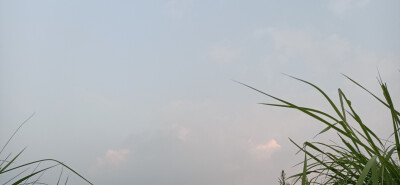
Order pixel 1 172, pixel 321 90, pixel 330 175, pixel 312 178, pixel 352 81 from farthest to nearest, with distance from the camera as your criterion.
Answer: pixel 312 178
pixel 330 175
pixel 352 81
pixel 1 172
pixel 321 90

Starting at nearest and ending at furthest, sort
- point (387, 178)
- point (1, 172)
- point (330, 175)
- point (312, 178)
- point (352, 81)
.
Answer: point (387, 178), point (1, 172), point (352, 81), point (330, 175), point (312, 178)

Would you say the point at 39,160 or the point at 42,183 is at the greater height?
the point at 42,183

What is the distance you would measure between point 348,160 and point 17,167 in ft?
5.27

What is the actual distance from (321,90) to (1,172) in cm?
147

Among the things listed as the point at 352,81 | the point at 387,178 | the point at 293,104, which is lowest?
the point at 387,178

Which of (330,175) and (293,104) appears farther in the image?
(330,175)

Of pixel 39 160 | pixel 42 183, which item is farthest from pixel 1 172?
pixel 42 183

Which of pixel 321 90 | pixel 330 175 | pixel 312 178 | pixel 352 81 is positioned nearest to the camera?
pixel 321 90

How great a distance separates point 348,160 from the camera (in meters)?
2.13

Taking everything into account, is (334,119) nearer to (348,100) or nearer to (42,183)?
(348,100)

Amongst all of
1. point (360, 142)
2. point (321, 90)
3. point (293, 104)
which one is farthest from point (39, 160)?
point (360, 142)

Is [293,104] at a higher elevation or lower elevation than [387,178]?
higher

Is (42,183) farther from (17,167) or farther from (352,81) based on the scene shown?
(352,81)

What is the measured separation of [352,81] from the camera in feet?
6.85
